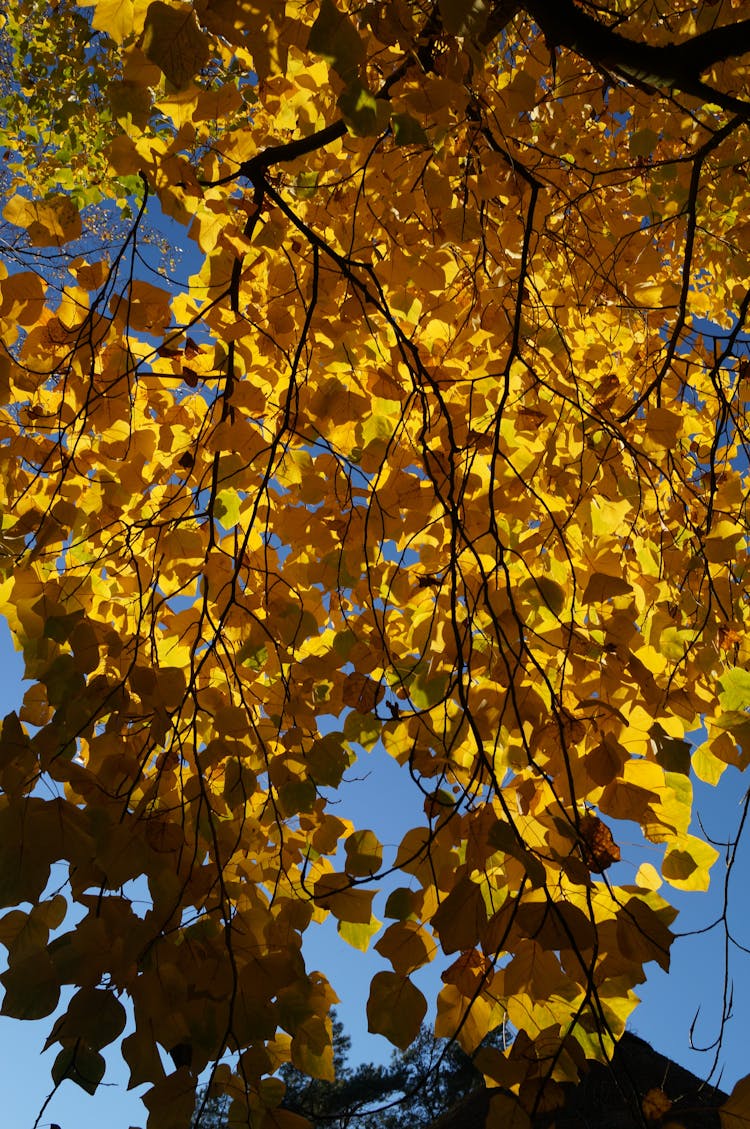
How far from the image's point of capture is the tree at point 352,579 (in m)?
1.32

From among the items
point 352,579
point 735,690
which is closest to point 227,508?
point 352,579

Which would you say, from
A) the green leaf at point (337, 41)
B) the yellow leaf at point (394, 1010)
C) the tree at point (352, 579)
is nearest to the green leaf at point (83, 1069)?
the tree at point (352, 579)

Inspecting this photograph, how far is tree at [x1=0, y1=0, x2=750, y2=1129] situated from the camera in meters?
1.32

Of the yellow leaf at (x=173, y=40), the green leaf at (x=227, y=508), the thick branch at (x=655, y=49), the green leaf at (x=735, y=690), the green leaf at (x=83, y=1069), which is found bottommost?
the green leaf at (x=83, y=1069)

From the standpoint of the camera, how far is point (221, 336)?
6.68 ft

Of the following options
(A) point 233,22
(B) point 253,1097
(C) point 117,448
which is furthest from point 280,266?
(B) point 253,1097

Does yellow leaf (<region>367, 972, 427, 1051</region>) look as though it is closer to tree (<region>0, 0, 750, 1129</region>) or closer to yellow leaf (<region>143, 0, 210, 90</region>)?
tree (<region>0, 0, 750, 1129</region>)

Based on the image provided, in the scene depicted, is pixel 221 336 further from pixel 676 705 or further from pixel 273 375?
pixel 676 705

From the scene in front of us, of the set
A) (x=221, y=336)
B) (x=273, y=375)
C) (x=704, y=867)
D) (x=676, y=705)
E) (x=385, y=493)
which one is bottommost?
(x=704, y=867)

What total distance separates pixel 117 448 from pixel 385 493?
2.35 feet

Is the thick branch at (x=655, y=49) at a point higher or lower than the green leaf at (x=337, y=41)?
higher

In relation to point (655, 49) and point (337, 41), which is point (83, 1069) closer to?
point (337, 41)

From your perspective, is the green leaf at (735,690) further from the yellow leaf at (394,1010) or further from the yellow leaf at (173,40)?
the yellow leaf at (173,40)

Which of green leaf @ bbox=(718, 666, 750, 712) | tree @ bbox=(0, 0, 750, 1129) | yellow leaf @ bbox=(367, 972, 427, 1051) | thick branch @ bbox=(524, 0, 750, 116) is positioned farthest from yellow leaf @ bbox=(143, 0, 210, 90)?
green leaf @ bbox=(718, 666, 750, 712)
